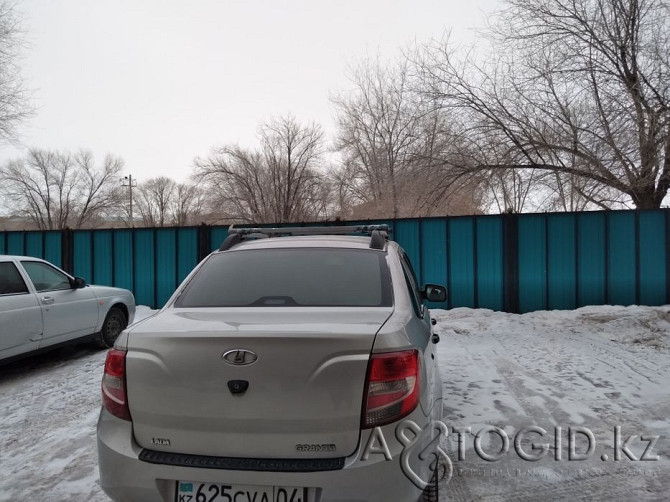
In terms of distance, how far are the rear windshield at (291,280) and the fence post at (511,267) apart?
6.61m

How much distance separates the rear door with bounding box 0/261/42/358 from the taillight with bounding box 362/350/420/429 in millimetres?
5022

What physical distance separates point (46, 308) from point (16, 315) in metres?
0.47

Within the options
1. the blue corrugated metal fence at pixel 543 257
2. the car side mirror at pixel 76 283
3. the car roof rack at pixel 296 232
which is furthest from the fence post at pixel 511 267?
the car side mirror at pixel 76 283

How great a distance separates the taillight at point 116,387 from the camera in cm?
200

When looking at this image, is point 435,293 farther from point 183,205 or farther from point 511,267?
point 183,205

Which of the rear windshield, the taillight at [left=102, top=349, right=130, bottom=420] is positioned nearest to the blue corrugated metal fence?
the rear windshield

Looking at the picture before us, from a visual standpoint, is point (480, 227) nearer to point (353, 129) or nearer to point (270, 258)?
point (270, 258)

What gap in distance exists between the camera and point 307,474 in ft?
5.82

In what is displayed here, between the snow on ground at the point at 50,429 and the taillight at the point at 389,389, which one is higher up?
the taillight at the point at 389,389

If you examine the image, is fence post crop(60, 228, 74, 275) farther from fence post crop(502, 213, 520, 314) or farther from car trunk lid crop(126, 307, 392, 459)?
car trunk lid crop(126, 307, 392, 459)

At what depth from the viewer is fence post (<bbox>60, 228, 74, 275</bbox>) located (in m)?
10.9

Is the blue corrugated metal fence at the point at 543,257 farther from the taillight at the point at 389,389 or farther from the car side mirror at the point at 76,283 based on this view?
the taillight at the point at 389,389

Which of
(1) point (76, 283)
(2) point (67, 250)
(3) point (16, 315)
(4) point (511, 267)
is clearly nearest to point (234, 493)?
(3) point (16, 315)

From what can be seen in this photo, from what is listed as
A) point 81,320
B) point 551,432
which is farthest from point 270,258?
point 81,320
